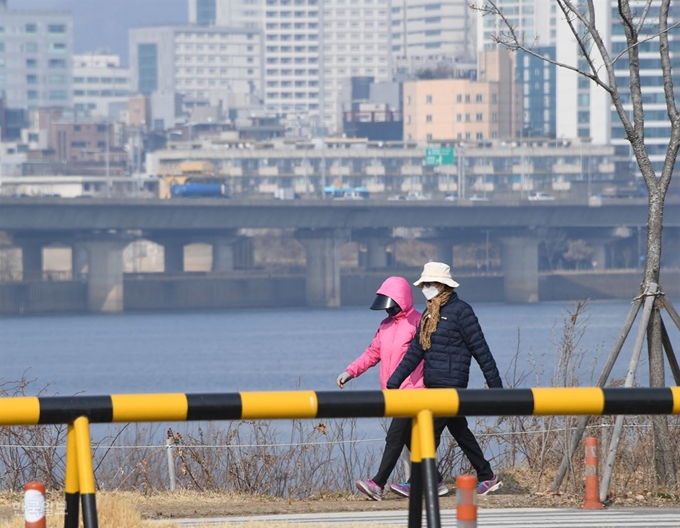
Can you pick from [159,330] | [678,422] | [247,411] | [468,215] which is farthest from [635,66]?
[468,215]

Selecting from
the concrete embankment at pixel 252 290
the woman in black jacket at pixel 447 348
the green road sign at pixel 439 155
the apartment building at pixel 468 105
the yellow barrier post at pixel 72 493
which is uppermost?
the apartment building at pixel 468 105

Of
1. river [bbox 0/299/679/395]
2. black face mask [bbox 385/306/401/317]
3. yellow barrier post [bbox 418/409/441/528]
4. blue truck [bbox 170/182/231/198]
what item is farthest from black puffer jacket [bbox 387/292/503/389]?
blue truck [bbox 170/182/231/198]

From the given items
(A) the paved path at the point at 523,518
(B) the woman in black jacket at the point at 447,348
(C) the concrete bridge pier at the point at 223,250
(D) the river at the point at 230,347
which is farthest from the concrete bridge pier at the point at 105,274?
(A) the paved path at the point at 523,518

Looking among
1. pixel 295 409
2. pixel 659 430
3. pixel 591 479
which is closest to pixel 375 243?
pixel 659 430

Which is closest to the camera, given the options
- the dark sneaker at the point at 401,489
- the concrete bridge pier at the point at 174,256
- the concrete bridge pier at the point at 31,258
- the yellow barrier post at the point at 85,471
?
the yellow barrier post at the point at 85,471

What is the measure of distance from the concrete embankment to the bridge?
2244mm

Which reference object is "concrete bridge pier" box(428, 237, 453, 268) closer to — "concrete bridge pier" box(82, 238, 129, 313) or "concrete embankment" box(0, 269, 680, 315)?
"concrete embankment" box(0, 269, 680, 315)

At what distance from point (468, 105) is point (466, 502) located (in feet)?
512

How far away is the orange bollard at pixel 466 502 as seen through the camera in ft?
15.9

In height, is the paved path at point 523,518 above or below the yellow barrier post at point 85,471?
below

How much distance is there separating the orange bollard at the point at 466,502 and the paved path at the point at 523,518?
6.59ft

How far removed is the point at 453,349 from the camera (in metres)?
7.95

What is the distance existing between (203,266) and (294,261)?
812 centimetres

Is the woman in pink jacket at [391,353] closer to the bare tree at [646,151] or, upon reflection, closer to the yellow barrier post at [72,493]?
the bare tree at [646,151]
